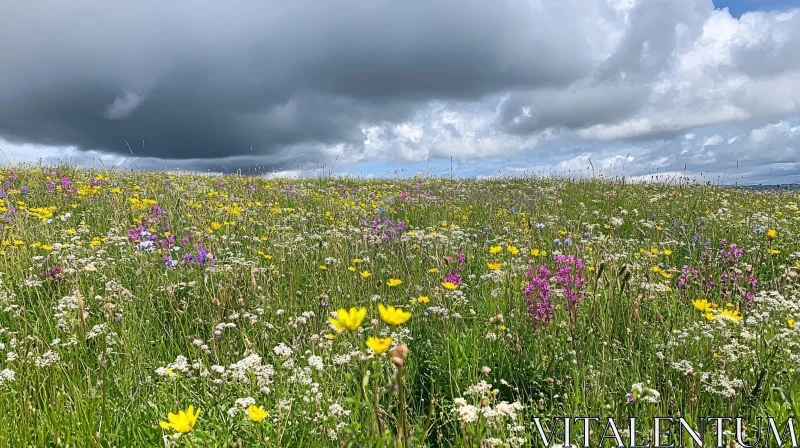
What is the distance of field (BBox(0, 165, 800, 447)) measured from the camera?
5.84ft

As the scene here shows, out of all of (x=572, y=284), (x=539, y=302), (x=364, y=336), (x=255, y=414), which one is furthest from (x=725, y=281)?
(x=255, y=414)

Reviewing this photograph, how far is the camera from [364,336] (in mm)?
2762

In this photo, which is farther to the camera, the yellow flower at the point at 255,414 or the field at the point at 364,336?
the field at the point at 364,336

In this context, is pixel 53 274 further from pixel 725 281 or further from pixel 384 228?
pixel 725 281

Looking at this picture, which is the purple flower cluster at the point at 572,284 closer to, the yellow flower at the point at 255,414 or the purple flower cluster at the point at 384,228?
the yellow flower at the point at 255,414

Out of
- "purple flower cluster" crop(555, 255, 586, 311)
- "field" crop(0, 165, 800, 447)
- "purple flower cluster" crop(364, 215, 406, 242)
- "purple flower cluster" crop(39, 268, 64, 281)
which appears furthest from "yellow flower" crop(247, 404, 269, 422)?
"purple flower cluster" crop(364, 215, 406, 242)

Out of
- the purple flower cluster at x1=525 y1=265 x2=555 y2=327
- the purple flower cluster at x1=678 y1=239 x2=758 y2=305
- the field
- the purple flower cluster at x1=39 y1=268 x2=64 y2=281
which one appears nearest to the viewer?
the field

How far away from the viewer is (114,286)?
113 inches

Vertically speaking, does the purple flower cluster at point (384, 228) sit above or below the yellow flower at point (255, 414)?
above

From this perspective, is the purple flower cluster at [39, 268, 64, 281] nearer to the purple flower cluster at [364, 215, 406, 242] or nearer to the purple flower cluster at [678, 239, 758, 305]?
the purple flower cluster at [364, 215, 406, 242]

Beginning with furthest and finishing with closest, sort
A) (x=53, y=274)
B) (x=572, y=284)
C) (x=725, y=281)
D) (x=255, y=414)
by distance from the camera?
1. (x=725, y=281)
2. (x=53, y=274)
3. (x=572, y=284)
4. (x=255, y=414)

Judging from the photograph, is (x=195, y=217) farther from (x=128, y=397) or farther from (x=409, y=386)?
(x=409, y=386)

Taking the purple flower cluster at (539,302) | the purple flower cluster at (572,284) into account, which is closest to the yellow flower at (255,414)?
the purple flower cluster at (539,302)

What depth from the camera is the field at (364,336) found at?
1780 millimetres
